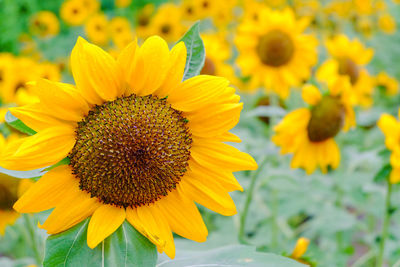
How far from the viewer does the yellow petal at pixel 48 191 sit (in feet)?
2.10

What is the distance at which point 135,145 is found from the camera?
0.71 m

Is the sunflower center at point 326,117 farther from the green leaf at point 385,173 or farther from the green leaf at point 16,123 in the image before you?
the green leaf at point 16,123

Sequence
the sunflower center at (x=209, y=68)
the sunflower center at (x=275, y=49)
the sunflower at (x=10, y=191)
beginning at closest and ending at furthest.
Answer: the sunflower at (x=10, y=191)
the sunflower center at (x=209, y=68)
the sunflower center at (x=275, y=49)

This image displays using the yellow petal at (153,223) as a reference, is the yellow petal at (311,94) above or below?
above

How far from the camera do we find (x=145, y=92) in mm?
707

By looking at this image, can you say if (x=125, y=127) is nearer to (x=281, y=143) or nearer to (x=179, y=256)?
(x=179, y=256)

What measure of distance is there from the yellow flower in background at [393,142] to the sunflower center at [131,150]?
2.27 ft

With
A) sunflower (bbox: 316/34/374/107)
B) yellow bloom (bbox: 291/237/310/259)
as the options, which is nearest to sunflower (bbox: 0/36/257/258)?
yellow bloom (bbox: 291/237/310/259)

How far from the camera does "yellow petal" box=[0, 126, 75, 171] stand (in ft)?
1.99

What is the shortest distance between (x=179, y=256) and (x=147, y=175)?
0.18 meters

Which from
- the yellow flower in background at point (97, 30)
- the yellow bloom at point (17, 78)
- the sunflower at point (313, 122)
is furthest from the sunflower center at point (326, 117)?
the yellow flower in background at point (97, 30)

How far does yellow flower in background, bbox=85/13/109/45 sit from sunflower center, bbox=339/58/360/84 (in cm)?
229

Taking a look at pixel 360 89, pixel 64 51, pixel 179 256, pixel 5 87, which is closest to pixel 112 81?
pixel 179 256

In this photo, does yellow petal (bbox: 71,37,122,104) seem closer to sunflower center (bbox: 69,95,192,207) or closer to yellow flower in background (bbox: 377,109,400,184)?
sunflower center (bbox: 69,95,192,207)
